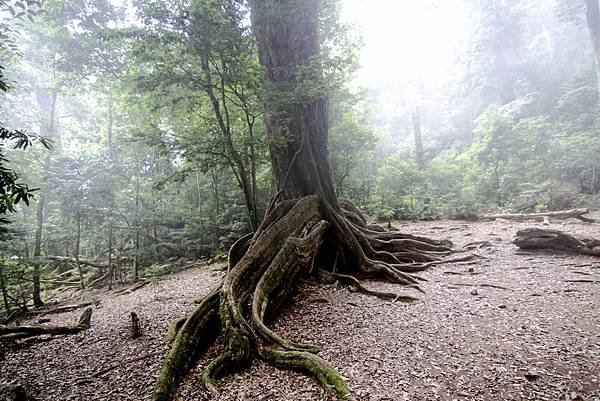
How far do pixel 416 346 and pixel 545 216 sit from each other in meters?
10.1

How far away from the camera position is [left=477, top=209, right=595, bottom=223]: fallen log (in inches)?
372

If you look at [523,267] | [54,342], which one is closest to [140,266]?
[54,342]

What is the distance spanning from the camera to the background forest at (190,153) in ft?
15.6

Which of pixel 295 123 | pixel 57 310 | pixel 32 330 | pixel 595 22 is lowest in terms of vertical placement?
pixel 57 310

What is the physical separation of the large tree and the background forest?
1.56 feet

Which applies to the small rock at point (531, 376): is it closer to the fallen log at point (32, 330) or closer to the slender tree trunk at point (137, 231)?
the fallen log at point (32, 330)

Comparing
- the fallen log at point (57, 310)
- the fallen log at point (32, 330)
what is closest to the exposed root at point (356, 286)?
the fallen log at point (32, 330)

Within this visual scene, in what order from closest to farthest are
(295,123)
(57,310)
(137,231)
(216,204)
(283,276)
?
1. (283,276)
2. (295,123)
3. (57,310)
4. (137,231)
5. (216,204)

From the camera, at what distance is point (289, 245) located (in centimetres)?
486

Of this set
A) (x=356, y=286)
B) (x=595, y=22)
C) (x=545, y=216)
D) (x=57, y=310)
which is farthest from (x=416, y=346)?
(x=595, y=22)

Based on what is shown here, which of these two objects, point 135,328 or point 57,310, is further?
point 57,310

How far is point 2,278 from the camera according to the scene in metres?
7.02

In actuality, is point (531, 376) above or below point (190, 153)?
below

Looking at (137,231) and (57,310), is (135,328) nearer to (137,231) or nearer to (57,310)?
(57,310)
